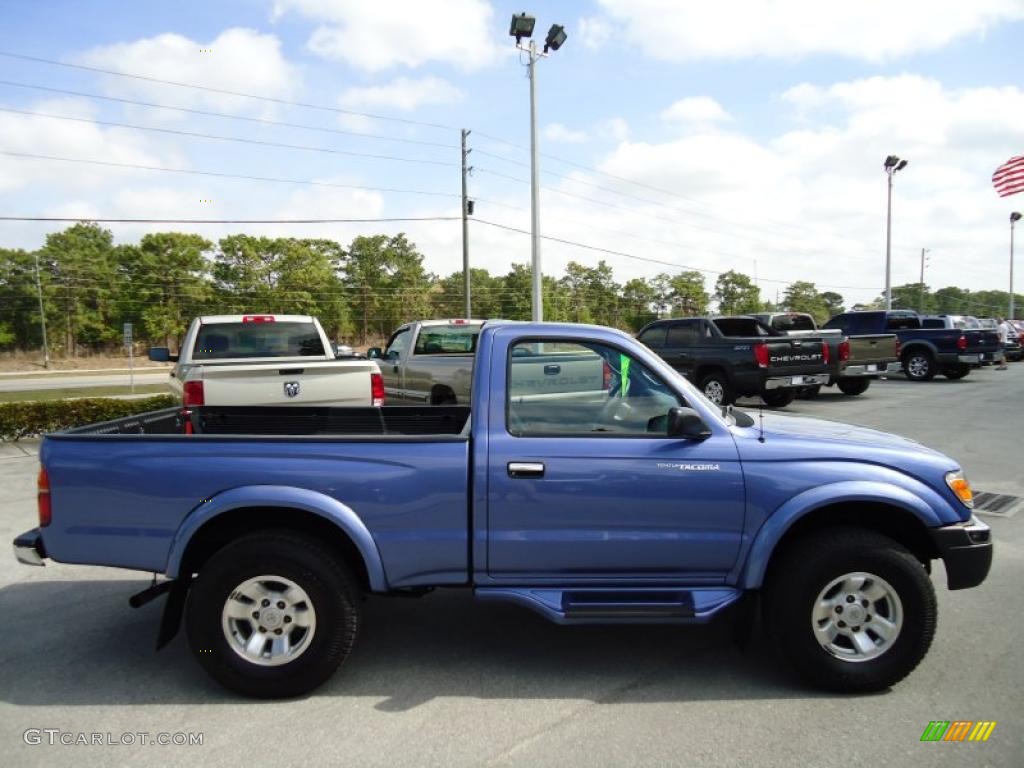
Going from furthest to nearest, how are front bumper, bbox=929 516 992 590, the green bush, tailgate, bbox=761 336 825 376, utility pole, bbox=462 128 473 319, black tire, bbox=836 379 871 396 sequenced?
1. utility pole, bbox=462 128 473 319
2. black tire, bbox=836 379 871 396
3. tailgate, bbox=761 336 825 376
4. the green bush
5. front bumper, bbox=929 516 992 590

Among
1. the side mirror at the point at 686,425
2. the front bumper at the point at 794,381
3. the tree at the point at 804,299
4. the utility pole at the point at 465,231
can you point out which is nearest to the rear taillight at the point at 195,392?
the side mirror at the point at 686,425

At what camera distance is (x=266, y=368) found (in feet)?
23.1

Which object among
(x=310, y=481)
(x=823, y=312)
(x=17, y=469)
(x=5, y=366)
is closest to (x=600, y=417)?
(x=310, y=481)

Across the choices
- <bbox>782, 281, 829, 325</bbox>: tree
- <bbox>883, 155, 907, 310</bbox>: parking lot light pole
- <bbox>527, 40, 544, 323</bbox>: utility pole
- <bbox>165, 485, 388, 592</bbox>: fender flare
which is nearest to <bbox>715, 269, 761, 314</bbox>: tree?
<bbox>782, 281, 829, 325</bbox>: tree

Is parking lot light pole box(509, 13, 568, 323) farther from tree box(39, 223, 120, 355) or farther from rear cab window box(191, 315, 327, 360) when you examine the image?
tree box(39, 223, 120, 355)

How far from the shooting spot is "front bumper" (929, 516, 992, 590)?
11.3ft

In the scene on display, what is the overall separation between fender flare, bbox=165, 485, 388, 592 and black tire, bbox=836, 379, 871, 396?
1649cm

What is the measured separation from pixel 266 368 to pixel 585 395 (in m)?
4.36

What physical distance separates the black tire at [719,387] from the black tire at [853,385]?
4.85m

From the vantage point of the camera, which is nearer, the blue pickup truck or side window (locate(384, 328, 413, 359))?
the blue pickup truck

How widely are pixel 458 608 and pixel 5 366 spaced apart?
59.5m

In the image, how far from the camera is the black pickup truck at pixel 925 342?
2011 centimetres

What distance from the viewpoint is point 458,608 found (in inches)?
180

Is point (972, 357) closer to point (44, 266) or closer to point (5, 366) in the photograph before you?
point (5, 366)
